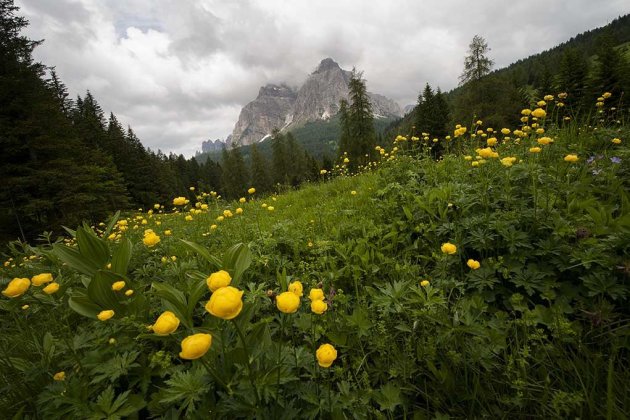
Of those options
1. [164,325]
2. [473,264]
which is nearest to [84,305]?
[164,325]

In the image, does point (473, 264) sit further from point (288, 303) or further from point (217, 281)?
point (217, 281)

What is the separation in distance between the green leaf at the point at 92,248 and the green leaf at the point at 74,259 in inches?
1.0

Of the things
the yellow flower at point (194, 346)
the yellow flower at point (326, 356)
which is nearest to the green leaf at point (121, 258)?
the yellow flower at point (194, 346)

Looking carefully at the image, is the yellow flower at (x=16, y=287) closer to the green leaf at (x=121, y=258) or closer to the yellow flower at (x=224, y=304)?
the green leaf at (x=121, y=258)

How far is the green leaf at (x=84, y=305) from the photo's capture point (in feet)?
5.77

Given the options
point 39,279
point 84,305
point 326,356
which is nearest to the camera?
point 326,356

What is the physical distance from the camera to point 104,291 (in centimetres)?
182

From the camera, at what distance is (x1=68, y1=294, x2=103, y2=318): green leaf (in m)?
1.76

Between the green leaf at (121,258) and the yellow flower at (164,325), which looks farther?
the green leaf at (121,258)

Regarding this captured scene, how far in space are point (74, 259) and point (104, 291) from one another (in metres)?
0.53

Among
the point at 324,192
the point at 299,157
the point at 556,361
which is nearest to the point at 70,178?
the point at 324,192

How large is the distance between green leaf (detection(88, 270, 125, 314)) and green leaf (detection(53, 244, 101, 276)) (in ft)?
1.25

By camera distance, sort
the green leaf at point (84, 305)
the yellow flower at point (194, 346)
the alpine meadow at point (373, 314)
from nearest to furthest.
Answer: the yellow flower at point (194, 346) → the alpine meadow at point (373, 314) → the green leaf at point (84, 305)

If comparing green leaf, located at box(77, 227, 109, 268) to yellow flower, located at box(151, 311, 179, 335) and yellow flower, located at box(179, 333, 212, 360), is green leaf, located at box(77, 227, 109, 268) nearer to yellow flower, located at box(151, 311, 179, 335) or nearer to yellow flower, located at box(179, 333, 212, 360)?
yellow flower, located at box(151, 311, 179, 335)
